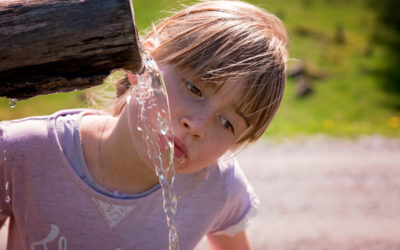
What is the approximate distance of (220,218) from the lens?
224 centimetres

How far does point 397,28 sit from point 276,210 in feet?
23.6

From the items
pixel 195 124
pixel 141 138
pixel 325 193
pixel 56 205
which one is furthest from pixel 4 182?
pixel 325 193

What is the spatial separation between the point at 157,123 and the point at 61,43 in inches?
24.2

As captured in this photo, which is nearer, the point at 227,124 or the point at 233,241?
the point at 227,124

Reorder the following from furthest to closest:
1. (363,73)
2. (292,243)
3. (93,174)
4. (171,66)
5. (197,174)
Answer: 1. (363,73)
2. (292,243)
3. (197,174)
4. (93,174)
5. (171,66)

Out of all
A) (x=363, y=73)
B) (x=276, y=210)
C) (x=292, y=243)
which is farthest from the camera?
(x=363, y=73)

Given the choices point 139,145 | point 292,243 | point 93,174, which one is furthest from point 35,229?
point 292,243

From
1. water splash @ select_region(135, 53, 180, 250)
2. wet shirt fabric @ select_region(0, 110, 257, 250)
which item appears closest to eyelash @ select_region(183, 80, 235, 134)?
water splash @ select_region(135, 53, 180, 250)

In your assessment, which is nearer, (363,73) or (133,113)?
(133,113)

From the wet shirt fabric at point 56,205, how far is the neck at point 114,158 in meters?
0.06

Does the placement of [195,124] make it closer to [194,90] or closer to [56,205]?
[194,90]

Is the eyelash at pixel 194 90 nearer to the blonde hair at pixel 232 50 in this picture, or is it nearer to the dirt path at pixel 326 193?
the blonde hair at pixel 232 50

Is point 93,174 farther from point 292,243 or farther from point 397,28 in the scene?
point 397,28

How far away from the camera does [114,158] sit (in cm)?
194
